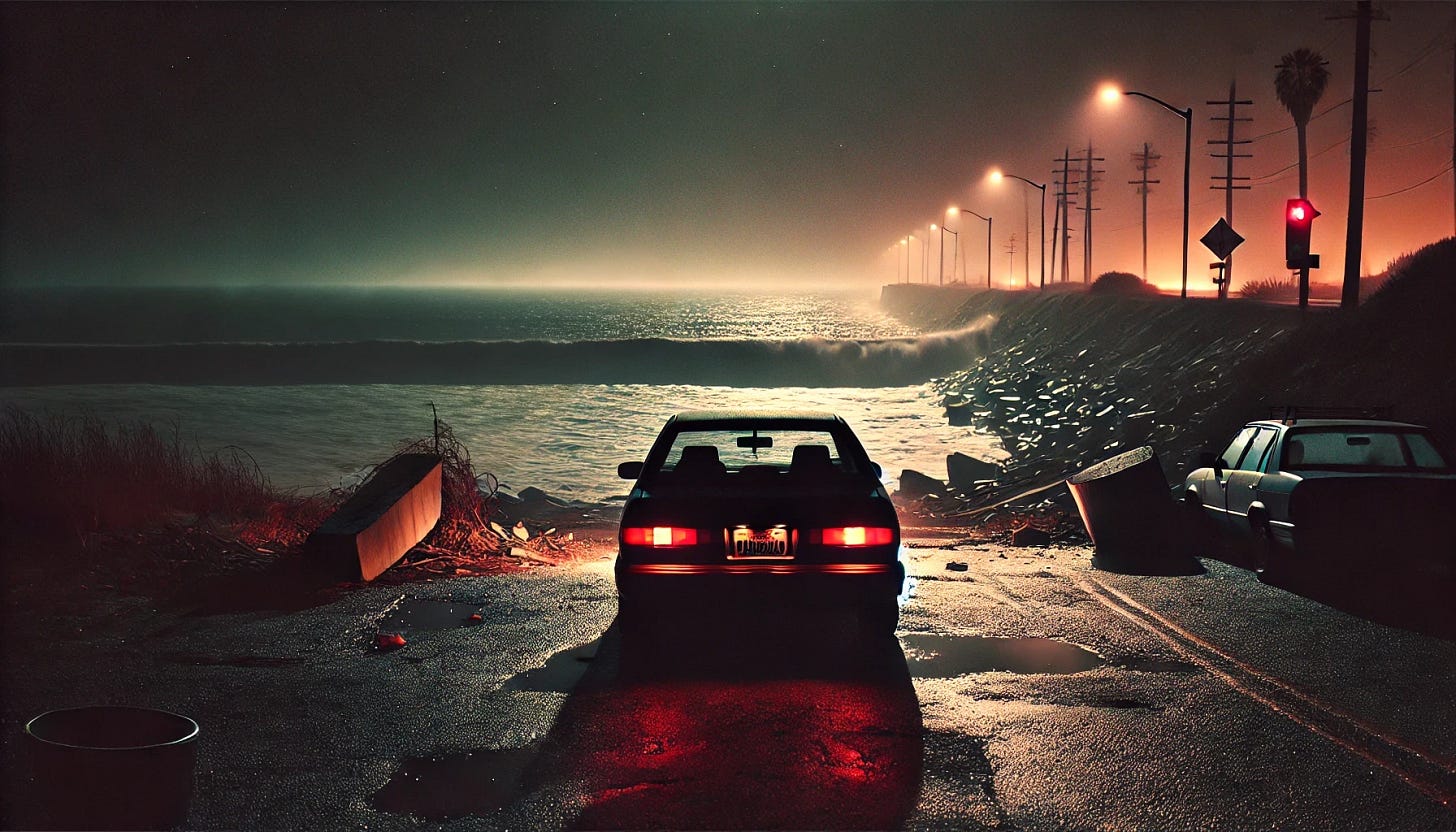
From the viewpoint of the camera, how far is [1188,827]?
4.84m

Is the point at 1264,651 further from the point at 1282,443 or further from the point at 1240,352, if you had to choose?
the point at 1240,352

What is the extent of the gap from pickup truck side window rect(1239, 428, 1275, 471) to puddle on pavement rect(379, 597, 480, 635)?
297 inches

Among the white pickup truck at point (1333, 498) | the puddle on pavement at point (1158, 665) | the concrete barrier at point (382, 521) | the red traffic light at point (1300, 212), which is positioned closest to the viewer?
the puddle on pavement at point (1158, 665)

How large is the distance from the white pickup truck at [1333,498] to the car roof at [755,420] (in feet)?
15.1

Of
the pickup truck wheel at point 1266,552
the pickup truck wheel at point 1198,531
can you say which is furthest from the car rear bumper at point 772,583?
the pickup truck wheel at point 1198,531

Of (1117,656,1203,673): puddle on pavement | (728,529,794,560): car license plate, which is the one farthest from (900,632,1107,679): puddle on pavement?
(728,529,794,560): car license plate

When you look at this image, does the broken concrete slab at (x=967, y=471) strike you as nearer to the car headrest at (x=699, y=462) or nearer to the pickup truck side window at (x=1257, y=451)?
the pickup truck side window at (x=1257, y=451)

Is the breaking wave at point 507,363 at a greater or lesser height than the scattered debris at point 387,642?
lesser

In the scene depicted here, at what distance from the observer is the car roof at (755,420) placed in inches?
335

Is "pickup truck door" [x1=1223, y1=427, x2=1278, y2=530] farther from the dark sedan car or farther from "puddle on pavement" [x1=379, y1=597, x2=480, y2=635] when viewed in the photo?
"puddle on pavement" [x1=379, y1=597, x2=480, y2=635]

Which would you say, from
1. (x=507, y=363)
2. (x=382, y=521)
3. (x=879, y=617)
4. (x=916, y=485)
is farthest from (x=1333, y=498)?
(x=507, y=363)

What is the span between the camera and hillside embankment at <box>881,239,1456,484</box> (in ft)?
68.6

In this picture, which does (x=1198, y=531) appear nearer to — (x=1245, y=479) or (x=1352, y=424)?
(x=1245, y=479)

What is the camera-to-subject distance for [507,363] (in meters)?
77.7
